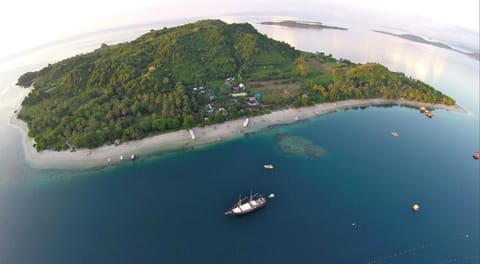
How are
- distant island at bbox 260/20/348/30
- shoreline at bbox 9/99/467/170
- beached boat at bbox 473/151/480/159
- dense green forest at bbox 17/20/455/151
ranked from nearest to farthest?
shoreline at bbox 9/99/467/170 < dense green forest at bbox 17/20/455/151 < beached boat at bbox 473/151/480/159 < distant island at bbox 260/20/348/30

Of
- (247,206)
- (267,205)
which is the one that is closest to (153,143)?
(247,206)

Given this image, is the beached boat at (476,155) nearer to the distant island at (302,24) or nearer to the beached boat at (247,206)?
the beached boat at (247,206)

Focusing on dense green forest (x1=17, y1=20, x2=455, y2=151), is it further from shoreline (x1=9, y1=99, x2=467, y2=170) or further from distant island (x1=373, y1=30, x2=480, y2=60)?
distant island (x1=373, y1=30, x2=480, y2=60)

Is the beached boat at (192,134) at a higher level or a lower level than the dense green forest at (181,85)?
lower

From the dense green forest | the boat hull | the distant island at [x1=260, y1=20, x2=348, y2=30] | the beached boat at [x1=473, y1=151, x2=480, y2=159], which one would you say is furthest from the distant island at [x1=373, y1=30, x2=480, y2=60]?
the boat hull

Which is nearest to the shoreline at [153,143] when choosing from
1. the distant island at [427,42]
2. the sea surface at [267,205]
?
the sea surface at [267,205]

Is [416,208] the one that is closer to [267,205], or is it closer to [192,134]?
[267,205]
